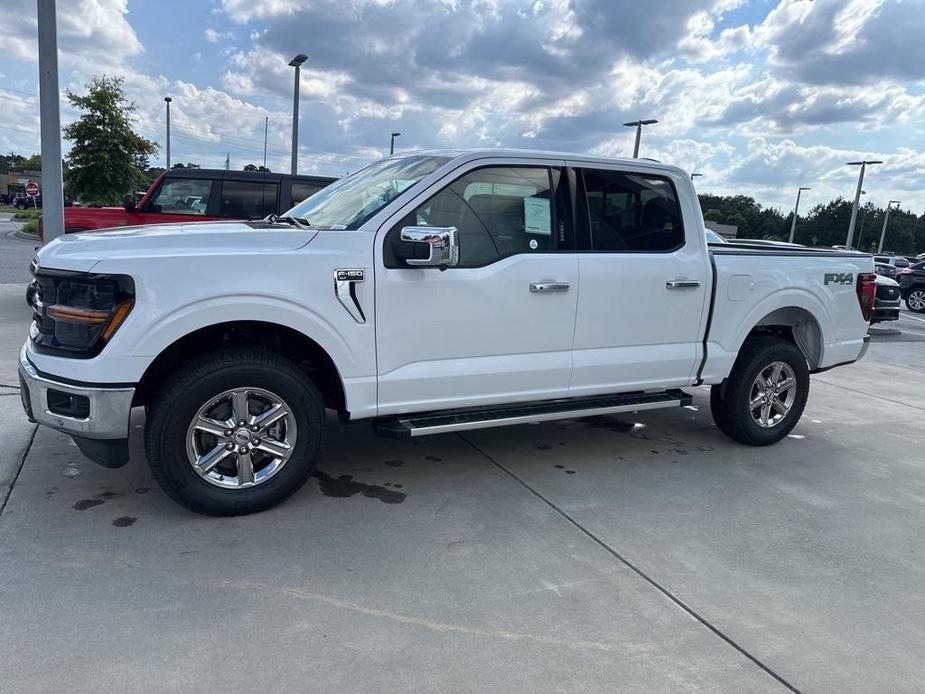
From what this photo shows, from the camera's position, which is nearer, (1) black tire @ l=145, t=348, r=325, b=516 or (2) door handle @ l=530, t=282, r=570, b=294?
(1) black tire @ l=145, t=348, r=325, b=516

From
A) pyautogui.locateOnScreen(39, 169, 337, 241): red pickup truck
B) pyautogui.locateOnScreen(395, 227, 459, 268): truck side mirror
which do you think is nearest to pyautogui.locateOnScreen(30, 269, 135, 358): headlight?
pyautogui.locateOnScreen(395, 227, 459, 268): truck side mirror

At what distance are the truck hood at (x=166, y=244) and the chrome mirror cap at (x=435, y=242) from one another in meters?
0.58

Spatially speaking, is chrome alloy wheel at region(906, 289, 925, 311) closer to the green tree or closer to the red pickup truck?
the red pickup truck

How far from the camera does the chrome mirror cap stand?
3658mm

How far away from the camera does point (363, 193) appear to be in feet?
14.8

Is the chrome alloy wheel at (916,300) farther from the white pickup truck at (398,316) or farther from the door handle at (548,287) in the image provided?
the door handle at (548,287)

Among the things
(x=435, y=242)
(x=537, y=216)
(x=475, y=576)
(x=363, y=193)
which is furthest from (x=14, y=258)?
(x=475, y=576)

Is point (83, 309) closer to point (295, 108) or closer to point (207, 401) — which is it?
point (207, 401)

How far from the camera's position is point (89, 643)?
271cm

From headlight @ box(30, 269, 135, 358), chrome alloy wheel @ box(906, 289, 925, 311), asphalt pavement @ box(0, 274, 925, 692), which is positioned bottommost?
asphalt pavement @ box(0, 274, 925, 692)

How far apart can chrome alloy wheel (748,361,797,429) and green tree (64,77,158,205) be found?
2269 cm

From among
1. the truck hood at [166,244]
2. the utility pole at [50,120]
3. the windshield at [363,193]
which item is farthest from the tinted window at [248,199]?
the truck hood at [166,244]

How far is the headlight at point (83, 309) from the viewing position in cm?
345

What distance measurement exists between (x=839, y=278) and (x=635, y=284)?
6.89 feet
